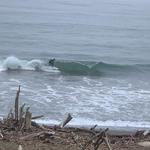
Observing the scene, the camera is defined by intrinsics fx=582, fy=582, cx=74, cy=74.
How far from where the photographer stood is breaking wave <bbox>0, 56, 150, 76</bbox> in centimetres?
2584

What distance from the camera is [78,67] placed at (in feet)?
88.3

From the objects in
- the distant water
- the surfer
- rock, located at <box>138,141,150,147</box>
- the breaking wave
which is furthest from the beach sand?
the surfer

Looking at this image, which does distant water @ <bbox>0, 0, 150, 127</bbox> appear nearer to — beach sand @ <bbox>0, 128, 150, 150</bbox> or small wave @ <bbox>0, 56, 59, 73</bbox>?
small wave @ <bbox>0, 56, 59, 73</bbox>

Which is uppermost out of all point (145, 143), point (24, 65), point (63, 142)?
point (63, 142)

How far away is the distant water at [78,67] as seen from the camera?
657 inches

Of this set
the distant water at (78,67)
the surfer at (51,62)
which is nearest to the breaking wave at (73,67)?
the distant water at (78,67)

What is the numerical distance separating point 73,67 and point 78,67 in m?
0.24

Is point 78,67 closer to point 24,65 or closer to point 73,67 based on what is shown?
point 73,67

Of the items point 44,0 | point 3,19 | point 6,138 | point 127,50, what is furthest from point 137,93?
point 44,0

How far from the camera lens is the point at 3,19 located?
149 ft

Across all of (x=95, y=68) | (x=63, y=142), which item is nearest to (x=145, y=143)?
(x=63, y=142)

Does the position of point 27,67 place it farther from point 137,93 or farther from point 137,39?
point 137,39

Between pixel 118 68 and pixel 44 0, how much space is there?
53705mm

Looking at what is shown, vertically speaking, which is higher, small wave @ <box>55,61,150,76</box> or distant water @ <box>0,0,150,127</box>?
distant water @ <box>0,0,150,127</box>
